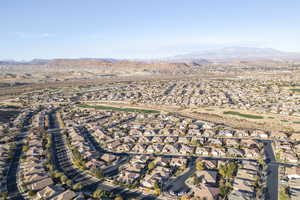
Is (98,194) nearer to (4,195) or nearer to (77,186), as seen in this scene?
(77,186)

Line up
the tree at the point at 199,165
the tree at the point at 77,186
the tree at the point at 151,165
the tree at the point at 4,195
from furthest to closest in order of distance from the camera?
the tree at the point at 151,165, the tree at the point at 199,165, the tree at the point at 77,186, the tree at the point at 4,195

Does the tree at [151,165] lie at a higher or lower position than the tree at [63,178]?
higher

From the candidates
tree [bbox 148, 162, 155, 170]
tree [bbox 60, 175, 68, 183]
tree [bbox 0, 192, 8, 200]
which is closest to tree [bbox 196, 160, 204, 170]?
tree [bbox 148, 162, 155, 170]

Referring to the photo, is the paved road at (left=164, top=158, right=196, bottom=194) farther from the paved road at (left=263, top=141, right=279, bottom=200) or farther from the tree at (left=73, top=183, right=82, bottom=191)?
the tree at (left=73, top=183, right=82, bottom=191)

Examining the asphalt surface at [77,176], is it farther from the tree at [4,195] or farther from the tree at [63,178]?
the tree at [4,195]

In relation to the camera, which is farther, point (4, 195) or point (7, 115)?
point (7, 115)

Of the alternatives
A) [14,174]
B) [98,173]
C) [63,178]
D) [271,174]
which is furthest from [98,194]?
[271,174]

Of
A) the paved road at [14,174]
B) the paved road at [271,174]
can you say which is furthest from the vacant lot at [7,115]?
the paved road at [271,174]

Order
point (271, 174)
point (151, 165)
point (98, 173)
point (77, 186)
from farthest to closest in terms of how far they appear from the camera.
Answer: point (151, 165), point (98, 173), point (271, 174), point (77, 186)
